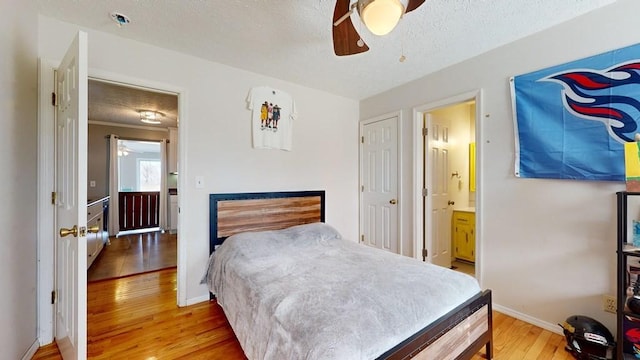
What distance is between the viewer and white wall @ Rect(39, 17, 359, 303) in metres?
2.16

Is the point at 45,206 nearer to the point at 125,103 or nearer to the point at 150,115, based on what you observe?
the point at 125,103

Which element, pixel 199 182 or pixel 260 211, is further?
pixel 260 211

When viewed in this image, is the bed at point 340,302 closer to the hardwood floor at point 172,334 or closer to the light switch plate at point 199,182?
the hardwood floor at point 172,334

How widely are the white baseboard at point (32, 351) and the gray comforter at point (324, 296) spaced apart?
1.17 m

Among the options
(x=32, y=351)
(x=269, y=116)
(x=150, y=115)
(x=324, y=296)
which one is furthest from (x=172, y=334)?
(x=150, y=115)

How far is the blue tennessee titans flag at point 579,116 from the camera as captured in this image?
1.71 metres

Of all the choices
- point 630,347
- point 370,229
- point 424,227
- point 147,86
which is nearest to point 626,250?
point 630,347

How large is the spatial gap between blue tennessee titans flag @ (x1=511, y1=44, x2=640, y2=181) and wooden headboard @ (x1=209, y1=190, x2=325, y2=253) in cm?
217

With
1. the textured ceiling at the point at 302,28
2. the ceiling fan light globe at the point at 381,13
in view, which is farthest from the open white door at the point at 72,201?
the ceiling fan light globe at the point at 381,13

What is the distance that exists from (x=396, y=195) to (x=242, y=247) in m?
2.04

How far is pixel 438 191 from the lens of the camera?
10.8 ft

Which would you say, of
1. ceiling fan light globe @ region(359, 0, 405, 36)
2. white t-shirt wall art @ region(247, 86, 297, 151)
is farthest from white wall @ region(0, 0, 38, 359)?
ceiling fan light globe @ region(359, 0, 405, 36)

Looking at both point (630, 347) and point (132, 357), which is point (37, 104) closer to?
point (132, 357)

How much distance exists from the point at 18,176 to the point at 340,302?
2.09 metres
